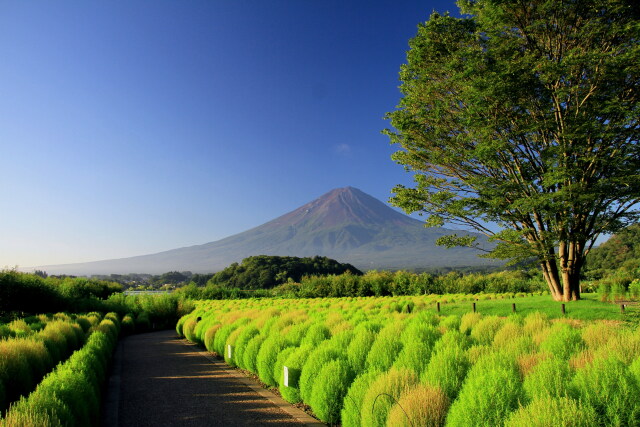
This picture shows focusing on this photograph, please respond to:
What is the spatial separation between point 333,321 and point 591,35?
44.7 ft

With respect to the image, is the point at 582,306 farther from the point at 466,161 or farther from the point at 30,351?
the point at 30,351

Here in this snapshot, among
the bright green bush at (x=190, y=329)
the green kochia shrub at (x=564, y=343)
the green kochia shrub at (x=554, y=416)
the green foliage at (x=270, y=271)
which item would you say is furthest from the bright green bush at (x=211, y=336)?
the green foliage at (x=270, y=271)

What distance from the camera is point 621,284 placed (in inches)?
776

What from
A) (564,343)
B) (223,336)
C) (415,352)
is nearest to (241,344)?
(223,336)

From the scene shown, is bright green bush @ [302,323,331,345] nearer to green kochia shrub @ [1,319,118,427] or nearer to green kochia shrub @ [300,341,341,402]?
green kochia shrub @ [300,341,341,402]

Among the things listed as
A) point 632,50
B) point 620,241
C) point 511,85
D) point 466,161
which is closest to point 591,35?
point 632,50

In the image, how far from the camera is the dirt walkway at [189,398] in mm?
5516

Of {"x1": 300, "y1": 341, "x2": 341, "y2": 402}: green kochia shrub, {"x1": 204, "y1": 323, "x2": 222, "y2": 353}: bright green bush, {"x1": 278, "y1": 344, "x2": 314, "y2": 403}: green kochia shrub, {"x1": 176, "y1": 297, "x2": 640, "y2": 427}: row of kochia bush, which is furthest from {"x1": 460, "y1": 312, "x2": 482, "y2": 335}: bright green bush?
{"x1": 204, "y1": 323, "x2": 222, "y2": 353}: bright green bush

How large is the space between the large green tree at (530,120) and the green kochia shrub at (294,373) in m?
10.4

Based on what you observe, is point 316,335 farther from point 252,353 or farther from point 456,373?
point 456,373

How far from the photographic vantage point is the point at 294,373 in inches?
240

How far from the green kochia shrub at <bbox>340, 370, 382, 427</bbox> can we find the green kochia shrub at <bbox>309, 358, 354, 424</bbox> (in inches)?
18.9

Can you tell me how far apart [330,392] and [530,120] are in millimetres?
14228

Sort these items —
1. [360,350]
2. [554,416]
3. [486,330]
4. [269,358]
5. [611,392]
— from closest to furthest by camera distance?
[554,416], [611,392], [360,350], [269,358], [486,330]
